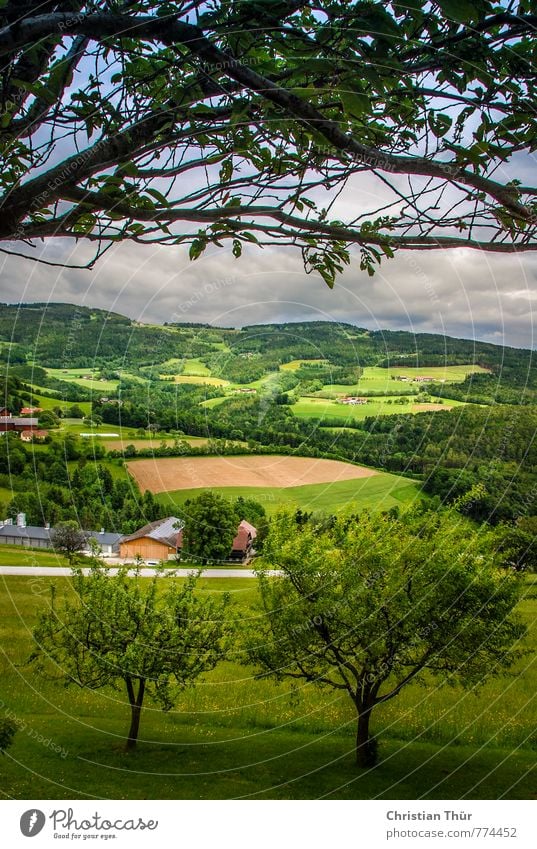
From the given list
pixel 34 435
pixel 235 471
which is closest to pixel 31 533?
pixel 34 435

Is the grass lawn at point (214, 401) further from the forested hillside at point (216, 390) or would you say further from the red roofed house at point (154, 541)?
the red roofed house at point (154, 541)

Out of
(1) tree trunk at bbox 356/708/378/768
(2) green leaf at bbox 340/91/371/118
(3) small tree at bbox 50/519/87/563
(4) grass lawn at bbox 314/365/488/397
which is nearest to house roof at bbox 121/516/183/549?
(3) small tree at bbox 50/519/87/563

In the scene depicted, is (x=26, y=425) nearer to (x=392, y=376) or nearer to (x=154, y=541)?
(x=154, y=541)

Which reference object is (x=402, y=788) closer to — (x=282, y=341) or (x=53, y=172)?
(x=282, y=341)

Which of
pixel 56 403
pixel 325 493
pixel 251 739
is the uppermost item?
pixel 56 403

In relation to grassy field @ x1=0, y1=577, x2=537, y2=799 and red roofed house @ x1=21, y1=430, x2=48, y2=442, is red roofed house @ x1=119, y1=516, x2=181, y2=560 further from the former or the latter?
grassy field @ x1=0, y1=577, x2=537, y2=799

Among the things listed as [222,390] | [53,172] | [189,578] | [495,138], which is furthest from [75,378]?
[189,578]
